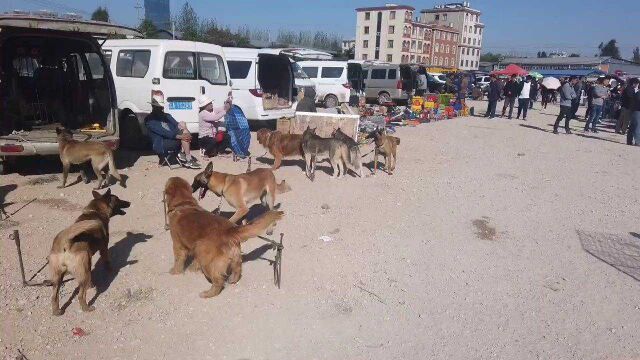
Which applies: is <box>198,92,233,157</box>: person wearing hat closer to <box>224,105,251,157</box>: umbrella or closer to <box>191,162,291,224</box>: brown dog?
<box>224,105,251,157</box>: umbrella

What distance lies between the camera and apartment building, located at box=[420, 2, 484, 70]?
9788cm

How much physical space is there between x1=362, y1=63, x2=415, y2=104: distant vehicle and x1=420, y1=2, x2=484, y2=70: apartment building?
269 ft

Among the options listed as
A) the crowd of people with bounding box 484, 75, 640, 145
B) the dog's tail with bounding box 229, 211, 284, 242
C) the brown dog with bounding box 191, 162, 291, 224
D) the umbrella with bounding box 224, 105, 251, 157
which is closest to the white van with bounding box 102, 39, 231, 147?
the umbrella with bounding box 224, 105, 251, 157

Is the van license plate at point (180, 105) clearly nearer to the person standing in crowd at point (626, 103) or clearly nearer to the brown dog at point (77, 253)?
the brown dog at point (77, 253)

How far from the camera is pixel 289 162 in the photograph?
9.35m

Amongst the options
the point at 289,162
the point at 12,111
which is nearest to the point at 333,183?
the point at 289,162

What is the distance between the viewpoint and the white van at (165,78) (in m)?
8.76

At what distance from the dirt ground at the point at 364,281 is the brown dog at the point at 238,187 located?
47 centimetres

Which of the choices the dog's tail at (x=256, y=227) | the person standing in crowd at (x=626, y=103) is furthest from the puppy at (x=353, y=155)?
the person standing in crowd at (x=626, y=103)

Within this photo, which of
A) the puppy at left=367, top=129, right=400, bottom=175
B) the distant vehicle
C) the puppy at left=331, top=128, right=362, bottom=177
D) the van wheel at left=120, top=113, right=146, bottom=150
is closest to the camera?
the puppy at left=331, top=128, right=362, bottom=177

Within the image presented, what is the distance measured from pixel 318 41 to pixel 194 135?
94004 millimetres

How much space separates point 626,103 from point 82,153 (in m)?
17.1

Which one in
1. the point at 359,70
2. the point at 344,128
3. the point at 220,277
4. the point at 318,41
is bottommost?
the point at 220,277

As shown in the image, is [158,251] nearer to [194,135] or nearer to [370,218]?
[370,218]
